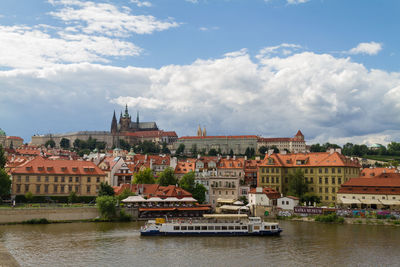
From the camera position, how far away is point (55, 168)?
90000 millimetres

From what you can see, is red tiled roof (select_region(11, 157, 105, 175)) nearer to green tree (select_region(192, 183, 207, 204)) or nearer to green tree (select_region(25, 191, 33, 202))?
green tree (select_region(25, 191, 33, 202))

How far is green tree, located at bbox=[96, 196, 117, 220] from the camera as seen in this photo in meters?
72.8

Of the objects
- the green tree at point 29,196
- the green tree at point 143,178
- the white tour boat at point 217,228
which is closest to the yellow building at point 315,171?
the green tree at point 143,178

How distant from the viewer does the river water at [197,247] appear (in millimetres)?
45125

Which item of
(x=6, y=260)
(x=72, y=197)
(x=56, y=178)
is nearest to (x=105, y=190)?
(x=72, y=197)

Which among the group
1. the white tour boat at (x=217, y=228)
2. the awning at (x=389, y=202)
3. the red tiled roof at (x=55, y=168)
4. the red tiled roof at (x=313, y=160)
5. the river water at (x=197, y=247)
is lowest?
the river water at (x=197, y=247)

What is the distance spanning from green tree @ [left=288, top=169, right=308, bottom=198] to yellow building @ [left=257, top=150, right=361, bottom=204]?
314 cm

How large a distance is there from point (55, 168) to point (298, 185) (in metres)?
48.2

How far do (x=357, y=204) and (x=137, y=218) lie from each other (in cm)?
3887

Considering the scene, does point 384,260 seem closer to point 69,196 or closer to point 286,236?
point 286,236

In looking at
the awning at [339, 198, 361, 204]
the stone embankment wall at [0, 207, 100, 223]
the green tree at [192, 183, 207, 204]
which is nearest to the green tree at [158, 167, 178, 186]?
the green tree at [192, 183, 207, 204]

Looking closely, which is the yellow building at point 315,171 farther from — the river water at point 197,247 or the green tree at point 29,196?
the green tree at point 29,196

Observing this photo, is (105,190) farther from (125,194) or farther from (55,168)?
(55,168)

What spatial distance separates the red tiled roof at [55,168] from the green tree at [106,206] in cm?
1952
